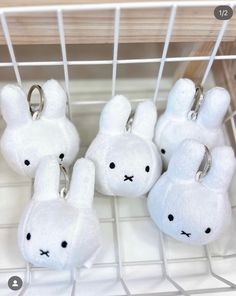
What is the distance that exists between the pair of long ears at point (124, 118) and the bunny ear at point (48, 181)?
4.2 inches

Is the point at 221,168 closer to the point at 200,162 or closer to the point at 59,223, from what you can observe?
the point at 200,162

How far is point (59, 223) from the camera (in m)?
0.59

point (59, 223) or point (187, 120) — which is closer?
point (59, 223)

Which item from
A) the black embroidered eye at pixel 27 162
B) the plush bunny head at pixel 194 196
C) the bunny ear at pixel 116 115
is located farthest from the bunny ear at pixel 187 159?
the black embroidered eye at pixel 27 162

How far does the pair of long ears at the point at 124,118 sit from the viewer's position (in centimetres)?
65

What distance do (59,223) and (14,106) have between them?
0.18m

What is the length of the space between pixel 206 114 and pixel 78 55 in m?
0.35

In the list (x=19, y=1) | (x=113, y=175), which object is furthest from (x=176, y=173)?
(x=19, y=1)

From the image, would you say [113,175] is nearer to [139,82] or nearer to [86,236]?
[86,236]

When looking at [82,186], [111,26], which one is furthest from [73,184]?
[111,26]

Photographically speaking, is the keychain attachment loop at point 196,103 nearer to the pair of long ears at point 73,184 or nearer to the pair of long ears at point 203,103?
the pair of long ears at point 203,103

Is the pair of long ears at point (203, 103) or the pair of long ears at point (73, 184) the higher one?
the pair of long ears at point (203, 103)

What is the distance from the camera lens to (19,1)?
55 centimetres

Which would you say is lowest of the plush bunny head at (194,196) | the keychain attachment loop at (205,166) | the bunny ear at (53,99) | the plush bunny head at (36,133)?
the plush bunny head at (194,196)
